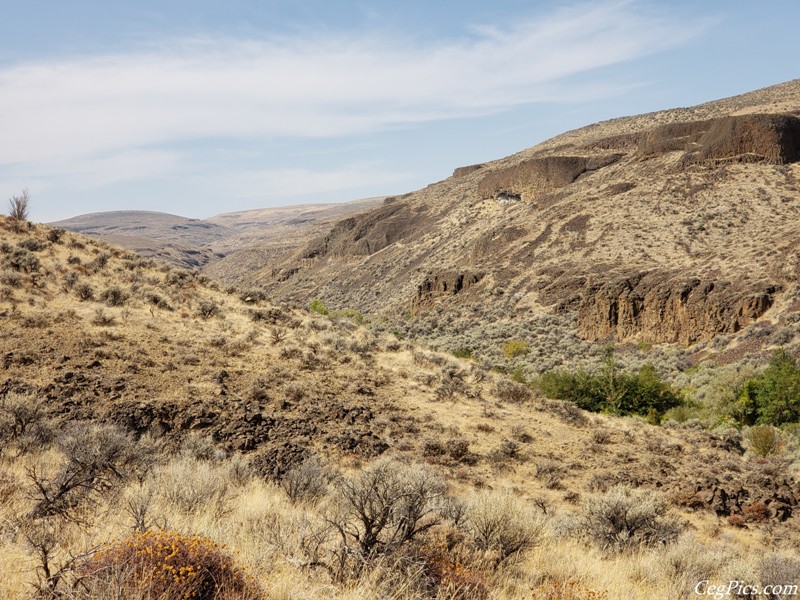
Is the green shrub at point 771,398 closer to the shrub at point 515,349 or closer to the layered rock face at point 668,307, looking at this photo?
the layered rock face at point 668,307

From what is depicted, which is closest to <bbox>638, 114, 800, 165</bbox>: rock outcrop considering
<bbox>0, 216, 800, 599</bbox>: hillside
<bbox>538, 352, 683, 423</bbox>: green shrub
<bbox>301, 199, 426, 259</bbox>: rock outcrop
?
<bbox>301, 199, 426, 259</bbox>: rock outcrop

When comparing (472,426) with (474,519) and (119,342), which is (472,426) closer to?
(474,519)

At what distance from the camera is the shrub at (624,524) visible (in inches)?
283

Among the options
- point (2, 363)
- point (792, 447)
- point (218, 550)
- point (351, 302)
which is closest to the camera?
point (218, 550)

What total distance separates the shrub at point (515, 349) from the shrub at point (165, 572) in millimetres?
33073

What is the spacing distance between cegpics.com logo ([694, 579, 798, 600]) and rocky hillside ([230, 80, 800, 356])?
99.1 ft

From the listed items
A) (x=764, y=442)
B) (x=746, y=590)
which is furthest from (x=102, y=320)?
(x=764, y=442)

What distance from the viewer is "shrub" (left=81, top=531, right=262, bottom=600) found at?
3469mm

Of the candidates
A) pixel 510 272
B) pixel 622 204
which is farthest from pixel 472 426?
pixel 622 204

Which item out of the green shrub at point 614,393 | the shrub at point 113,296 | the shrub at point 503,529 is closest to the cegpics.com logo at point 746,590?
the shrub at point 503,529

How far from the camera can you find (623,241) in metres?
46.7

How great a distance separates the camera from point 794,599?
5.01 meters

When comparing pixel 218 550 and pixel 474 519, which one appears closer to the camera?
pixel 218 550

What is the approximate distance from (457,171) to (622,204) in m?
50.7
